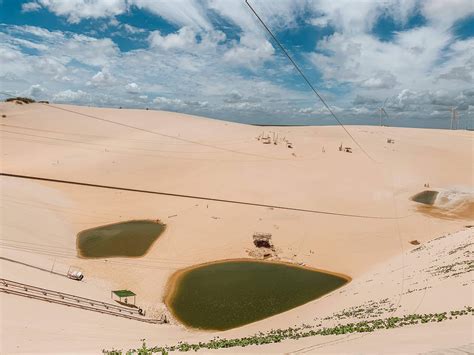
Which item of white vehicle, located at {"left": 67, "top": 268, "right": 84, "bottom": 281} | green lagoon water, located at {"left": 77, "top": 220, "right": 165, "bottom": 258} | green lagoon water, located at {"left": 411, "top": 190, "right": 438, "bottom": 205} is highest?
green lagoon water, located at {"left": 411, "top": 190, "right": 438, "bottom": 205}

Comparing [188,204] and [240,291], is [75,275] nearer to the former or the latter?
[240,291]

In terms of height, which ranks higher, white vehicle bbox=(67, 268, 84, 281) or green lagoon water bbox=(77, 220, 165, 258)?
green lagoon water bbox=(77, 220, 165, 258)

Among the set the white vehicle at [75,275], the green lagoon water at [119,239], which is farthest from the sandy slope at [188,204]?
the green lagoon water at [119,239]

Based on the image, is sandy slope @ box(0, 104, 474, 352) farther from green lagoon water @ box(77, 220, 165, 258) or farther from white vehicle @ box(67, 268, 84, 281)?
green lagoon water @ box(77, 220, 165, 258)

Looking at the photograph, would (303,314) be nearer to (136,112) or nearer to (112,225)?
(112,225)

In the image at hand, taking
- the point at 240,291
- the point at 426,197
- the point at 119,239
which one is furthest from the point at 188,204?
the point at 426,197

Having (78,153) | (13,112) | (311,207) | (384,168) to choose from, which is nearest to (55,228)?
(311,207)

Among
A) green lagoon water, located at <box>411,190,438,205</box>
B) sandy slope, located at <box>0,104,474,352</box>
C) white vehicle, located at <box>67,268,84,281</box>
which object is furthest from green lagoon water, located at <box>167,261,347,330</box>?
green lagoon water, located at <box>411,190,438,205</box>
